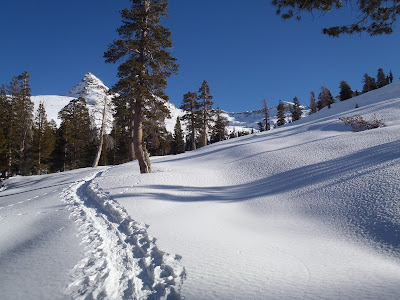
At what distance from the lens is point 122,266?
3.13m

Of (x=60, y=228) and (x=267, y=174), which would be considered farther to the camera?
(x=267, y=174)

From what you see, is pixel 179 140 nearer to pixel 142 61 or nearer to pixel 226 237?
pixel 142 61

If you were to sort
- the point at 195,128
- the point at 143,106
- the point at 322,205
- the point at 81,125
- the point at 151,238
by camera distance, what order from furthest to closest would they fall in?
the point at 195,128 → the point at 81,125 → the point at 143,106 → the point at 322,205 → the point at 151,238

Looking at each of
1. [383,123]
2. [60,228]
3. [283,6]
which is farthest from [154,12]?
[383,123]

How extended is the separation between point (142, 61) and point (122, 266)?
34.0 ft

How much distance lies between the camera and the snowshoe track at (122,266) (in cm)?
251

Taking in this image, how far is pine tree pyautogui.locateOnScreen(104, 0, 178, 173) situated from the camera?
10312 millimetres

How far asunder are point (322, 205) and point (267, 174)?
369cm

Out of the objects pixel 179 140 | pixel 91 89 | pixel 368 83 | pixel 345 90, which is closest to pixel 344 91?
pixel 345 90

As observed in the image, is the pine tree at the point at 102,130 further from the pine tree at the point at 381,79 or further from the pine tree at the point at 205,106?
the pine tree at the point at 381,79

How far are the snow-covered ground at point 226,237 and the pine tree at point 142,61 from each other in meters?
4.06

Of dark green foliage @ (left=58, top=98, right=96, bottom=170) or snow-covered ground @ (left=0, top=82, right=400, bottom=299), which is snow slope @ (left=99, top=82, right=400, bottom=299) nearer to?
snow-covered ground @ (left=0, top=82, right=400, bottom=299)

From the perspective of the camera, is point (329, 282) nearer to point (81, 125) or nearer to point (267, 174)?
point (267, 174)

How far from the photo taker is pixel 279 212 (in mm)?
5562
